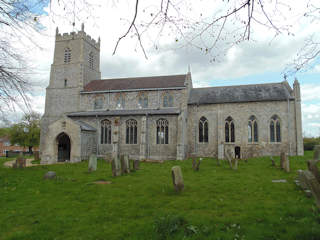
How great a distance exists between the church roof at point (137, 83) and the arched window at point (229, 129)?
6.37 metres

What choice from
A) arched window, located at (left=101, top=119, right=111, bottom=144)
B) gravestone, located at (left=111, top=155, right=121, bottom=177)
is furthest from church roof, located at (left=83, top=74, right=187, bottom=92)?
gravestone, located at (left=111, top=155, right=121, bottom=177)

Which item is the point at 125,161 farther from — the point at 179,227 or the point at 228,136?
the point at 228,136

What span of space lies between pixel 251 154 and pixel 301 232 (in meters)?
20.4

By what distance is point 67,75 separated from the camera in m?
30.9

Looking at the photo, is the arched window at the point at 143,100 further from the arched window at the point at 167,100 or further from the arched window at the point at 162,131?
the arched window at the point at 162,131

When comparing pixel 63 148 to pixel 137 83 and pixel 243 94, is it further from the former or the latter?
pixel 243 94

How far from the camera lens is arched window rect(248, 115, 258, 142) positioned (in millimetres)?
25156

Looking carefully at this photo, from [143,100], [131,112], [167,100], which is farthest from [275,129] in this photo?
[131,112]

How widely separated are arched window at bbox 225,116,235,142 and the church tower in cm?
1823

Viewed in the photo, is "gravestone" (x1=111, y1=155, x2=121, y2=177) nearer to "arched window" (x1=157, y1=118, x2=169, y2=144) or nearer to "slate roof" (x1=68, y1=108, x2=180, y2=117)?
"arched window" (x1=157, y1=118, x2=169, y2=144)

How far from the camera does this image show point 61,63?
31.6m

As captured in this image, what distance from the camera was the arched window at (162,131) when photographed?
24.9m

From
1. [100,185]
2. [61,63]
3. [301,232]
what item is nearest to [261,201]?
[301,232]

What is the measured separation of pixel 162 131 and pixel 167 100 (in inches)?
164
